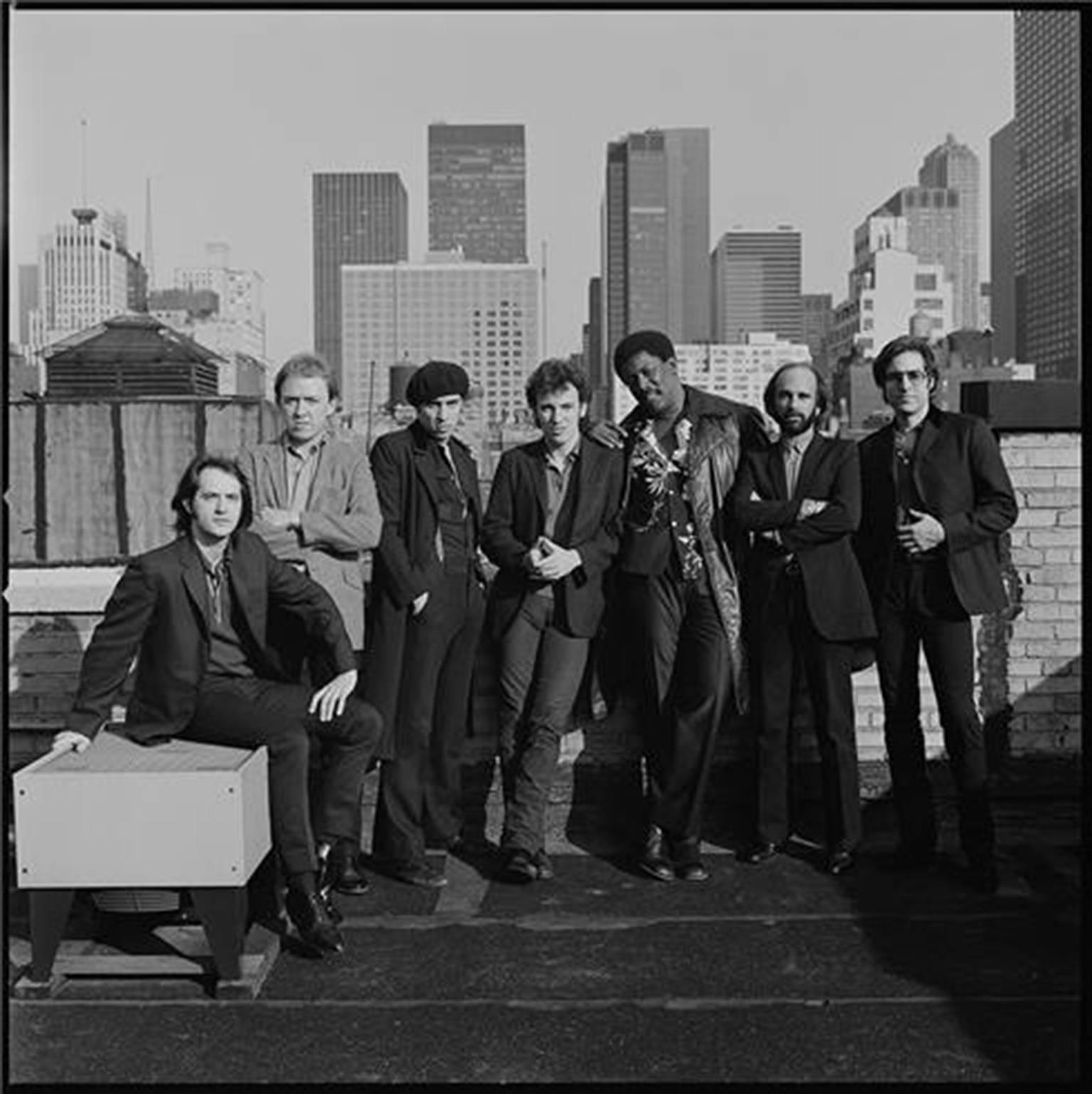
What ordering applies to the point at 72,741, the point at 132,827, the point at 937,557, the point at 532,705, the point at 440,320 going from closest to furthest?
1. the point at 132,827
2. the point at 72,741
3. the point at 937,557
4. the point at 532,705
5. the point at 440,320

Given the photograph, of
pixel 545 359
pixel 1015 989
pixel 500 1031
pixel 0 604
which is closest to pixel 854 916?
pixel 1015 989

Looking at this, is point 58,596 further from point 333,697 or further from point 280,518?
point 333,697

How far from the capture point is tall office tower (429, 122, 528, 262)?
4.66 meters

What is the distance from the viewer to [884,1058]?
3.40 metres

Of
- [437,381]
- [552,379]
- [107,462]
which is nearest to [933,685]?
[552,379]

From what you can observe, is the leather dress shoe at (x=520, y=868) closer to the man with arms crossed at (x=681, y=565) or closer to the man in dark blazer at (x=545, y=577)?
the man in dark blazer at (x=545, y=577)

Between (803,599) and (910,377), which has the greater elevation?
(910,377)

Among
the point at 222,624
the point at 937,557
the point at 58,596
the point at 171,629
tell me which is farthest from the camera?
the point at 58,596

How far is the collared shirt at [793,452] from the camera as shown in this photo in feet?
15.6

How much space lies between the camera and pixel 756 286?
637 centimetres

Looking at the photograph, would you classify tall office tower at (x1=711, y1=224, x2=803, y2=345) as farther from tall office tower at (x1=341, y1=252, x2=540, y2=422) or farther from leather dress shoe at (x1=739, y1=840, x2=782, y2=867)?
leather dress shoe at (x1=739, y1=840, x2=782, y2=867)

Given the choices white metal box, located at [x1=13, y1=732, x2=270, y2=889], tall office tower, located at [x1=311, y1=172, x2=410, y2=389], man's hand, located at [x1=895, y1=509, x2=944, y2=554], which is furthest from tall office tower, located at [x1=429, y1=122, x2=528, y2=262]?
white metal box, located at [x1=13, y1=732, x2=270, y2=889]

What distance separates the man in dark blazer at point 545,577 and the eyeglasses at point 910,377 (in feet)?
2.92

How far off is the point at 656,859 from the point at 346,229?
2.58 m
